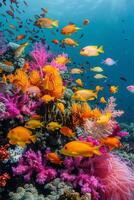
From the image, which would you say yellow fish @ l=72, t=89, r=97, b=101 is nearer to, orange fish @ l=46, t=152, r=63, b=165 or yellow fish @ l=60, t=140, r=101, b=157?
orange fish @ l=46, t=152, r=63, b=165

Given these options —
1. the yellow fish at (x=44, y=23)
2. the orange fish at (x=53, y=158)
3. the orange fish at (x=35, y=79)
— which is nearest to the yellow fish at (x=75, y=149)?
the orange fish at (x=53, y=158)

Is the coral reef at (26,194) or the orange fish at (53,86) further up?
the orange fish at (53,86)

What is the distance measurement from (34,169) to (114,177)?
135cm

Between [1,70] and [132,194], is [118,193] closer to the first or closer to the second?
[132,194]

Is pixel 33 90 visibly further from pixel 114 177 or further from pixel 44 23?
pixel 44 23

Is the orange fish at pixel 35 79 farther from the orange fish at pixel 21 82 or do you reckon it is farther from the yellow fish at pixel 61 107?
the yellow fish at pixel 61 107

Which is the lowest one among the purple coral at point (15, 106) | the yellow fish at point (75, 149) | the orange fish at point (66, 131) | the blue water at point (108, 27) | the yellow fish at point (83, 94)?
the yellow fish at point (75, 149)

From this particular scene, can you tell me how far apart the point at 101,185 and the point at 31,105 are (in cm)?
202

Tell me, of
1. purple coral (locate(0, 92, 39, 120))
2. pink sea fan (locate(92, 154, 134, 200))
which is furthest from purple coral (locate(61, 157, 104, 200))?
purple coral (locate(0, 92, 39, 120))

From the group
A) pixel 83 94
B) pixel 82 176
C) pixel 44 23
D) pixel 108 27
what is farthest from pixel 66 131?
pixel 108 27

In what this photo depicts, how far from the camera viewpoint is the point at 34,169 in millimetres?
4766

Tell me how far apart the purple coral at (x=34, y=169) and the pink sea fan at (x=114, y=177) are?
31.0 inches

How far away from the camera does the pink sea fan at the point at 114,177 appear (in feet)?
15.0

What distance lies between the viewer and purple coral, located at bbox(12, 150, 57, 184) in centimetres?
464
